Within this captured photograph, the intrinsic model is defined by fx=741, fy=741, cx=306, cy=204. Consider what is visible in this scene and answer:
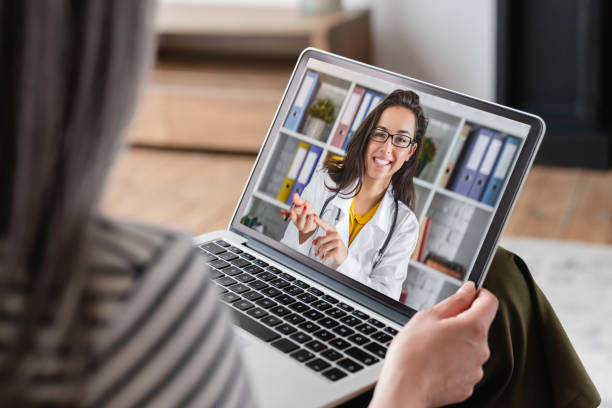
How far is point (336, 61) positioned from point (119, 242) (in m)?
0.52

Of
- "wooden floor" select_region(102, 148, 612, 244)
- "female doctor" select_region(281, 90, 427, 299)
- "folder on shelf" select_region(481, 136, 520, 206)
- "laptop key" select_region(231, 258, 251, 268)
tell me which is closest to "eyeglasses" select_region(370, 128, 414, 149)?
"female doctor" select_region(281, 90, 427, 299)

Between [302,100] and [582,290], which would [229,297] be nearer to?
[302,100]

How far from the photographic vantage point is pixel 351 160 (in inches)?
31.9

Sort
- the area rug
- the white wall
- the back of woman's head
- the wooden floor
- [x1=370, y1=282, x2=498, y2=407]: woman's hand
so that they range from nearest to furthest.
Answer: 1. the back of woman's head
2. [x1=370, y1=282, x2=498, y2=407]: woman's hand
3. the area rug
4. the wooden floor
5. the white wall

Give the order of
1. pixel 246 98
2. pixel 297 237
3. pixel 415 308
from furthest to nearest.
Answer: pixel 246 98, pixel 297 237, pixel 415 308

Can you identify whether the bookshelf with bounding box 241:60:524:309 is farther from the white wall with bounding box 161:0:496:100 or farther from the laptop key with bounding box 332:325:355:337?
the white wall with bounding box 161:0:496:100

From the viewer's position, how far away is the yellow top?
0.78 meters

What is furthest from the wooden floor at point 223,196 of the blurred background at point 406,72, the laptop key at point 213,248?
the laptop key at point 213,248

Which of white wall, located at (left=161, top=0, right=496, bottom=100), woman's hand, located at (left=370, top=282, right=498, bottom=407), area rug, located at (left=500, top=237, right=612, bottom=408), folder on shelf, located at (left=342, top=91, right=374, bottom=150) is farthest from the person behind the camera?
white wall, located at (left=161, top=0, right=496, bottom=100)

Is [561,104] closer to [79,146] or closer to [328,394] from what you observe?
[328,394]

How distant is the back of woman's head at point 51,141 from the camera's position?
355 mm

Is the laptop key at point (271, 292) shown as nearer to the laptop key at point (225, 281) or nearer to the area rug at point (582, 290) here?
the laptop key at point (225, 281)

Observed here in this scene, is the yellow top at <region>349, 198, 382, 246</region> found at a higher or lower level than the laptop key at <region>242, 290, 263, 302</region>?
higher

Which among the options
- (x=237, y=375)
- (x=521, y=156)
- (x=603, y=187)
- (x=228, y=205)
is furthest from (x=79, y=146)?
(x=603, y=187)
